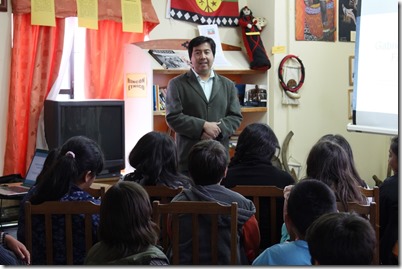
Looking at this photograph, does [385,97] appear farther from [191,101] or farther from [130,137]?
[130,137]

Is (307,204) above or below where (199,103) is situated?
below

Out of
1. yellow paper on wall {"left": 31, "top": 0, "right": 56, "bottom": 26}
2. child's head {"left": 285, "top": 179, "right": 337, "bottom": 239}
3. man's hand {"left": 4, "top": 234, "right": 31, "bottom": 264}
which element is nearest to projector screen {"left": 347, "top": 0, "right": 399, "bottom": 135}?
child's head {"left": 285, "top": 179, "right": 337, "bottom": 239}

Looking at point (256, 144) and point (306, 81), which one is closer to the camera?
point (256, 144)

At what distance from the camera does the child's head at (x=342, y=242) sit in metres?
1.50

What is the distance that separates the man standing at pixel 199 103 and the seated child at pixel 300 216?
5.59 feet

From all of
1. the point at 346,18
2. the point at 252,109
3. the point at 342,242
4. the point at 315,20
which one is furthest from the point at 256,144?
the point at 346,18

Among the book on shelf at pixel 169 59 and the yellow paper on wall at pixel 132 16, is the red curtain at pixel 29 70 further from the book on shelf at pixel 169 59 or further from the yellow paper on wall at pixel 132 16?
the book on shelf at pixel 169 59

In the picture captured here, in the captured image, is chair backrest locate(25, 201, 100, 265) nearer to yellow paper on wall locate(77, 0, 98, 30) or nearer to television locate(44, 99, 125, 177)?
television locate(44, 99, 125, 177)

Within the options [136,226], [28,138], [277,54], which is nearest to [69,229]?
[136,226]

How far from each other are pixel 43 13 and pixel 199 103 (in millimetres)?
1339

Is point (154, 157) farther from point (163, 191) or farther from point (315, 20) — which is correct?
point (315, 20)

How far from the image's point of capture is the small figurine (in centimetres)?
508

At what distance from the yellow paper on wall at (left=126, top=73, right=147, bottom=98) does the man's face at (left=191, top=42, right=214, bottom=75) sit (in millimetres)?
909

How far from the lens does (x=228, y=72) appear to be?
514 cm
